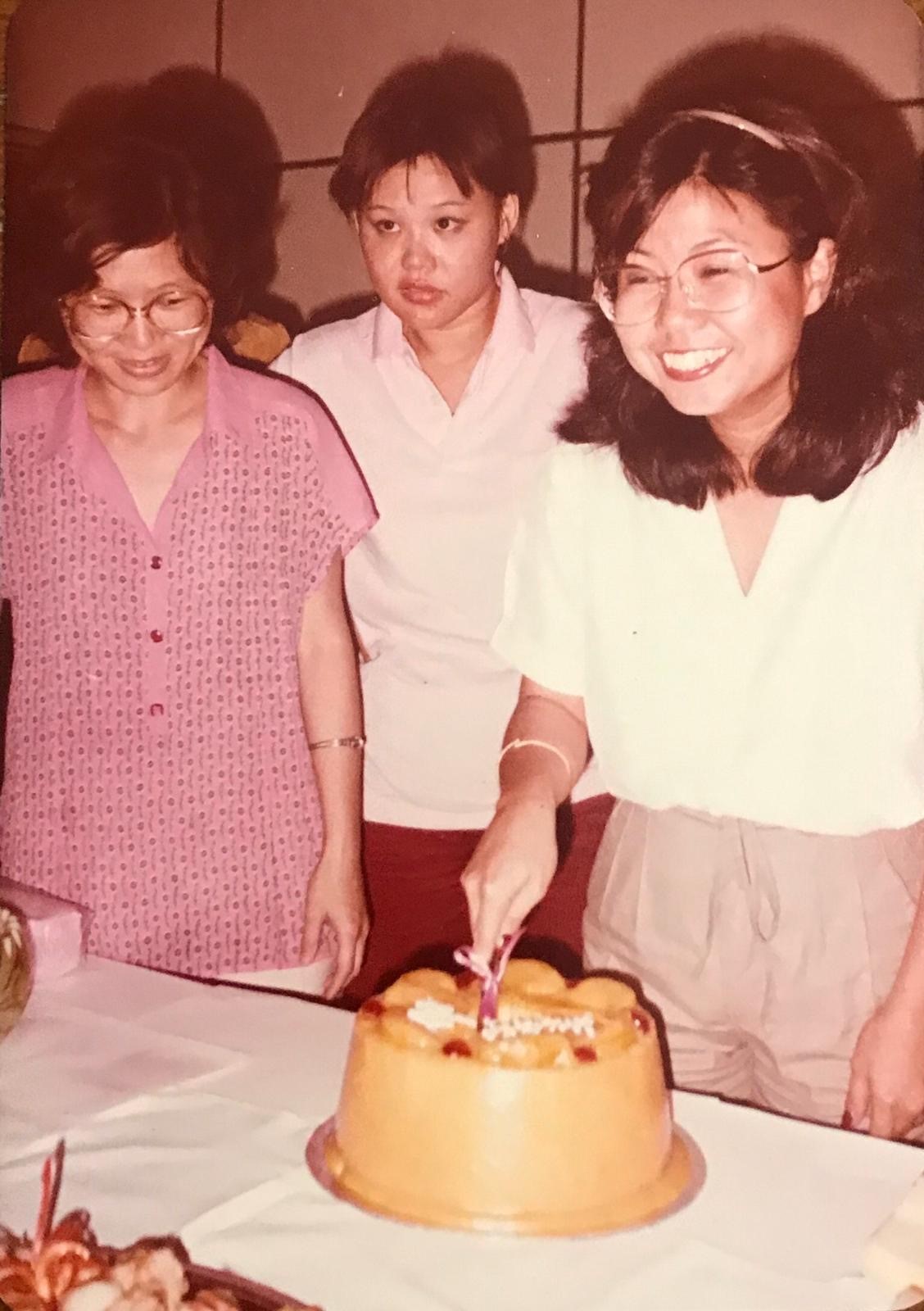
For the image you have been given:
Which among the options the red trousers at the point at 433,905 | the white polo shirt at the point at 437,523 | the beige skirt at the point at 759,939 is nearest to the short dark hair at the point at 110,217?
the white polo shirt at the point at 437,523

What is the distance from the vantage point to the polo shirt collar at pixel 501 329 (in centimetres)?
157

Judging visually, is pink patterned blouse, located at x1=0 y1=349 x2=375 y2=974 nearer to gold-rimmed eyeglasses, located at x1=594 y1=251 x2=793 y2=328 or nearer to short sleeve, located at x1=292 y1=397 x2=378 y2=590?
short sleeve, located at x1=292 y1=397 x2=378 y2=590

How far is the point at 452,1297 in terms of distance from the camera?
3.07ft

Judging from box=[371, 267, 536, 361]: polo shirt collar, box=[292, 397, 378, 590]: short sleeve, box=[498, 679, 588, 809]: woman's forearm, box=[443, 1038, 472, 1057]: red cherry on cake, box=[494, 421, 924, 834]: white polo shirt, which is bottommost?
box=[443, 1038, 472, 1057]: red cherry on cake

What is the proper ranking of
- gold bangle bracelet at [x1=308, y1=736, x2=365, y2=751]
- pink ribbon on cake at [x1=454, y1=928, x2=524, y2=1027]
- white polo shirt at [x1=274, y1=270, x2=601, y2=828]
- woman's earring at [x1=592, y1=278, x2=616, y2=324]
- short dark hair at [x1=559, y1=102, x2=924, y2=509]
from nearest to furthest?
pink ribbon on cake at [x1=454, y1=928, x2=524, y2=1027]
short dark hair at [x1=559, y1=102, x2=924, y2=509]
woman's earring at [x1=592, y1=278, x2=616, y2=324]
white polo shirt at [x1=274, y1=270, x2=601, y2=828]
gold bangle bracelet at [x1=308, y1=736, x2=365, y2=751]

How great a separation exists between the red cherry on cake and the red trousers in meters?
0.55

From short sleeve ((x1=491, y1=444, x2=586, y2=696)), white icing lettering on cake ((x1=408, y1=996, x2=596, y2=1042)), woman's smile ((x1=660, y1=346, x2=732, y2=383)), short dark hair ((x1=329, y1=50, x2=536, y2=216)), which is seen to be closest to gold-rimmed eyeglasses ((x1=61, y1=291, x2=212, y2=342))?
short dark hair ((x1=329, y1=50, x2=536, y2=216))

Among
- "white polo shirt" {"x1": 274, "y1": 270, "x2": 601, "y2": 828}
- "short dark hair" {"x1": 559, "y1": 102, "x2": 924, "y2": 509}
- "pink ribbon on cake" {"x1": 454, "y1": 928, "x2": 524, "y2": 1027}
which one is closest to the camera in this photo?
"pink ribbon on cake" {"x1": 454, "y1": 928, "x2": 524, "y2": 1027}

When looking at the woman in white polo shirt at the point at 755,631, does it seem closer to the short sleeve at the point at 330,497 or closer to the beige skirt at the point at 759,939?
the beige skirt at the point at 759,939

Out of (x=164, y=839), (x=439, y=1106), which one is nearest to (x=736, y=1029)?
(x=439, y=1106)

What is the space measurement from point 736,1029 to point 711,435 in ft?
2.07

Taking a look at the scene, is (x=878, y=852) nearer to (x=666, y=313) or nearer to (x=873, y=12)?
(x=666, y=313)

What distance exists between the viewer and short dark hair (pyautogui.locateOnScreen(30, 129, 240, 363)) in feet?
5.20

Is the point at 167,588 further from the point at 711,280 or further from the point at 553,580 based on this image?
the point at 711,280
